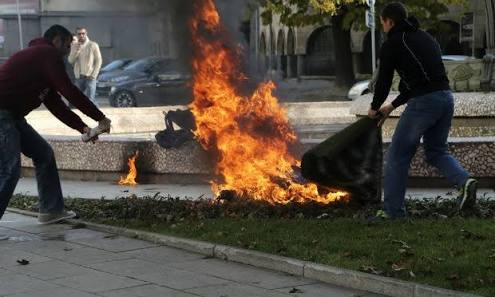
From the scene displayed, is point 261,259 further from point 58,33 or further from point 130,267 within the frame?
point 58,33

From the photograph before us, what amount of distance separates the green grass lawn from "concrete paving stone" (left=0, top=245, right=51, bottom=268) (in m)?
1.04

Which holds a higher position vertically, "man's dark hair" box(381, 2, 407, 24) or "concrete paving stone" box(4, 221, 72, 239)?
"man's dark hair" box(381, 2, 407, 24)

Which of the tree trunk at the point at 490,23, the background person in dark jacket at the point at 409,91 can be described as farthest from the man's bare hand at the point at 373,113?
the tree trunk at the point at 490,23

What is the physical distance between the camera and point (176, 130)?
33.2 feet

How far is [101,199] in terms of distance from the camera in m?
9.12

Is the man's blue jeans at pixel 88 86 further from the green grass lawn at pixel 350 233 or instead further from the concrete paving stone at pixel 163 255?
the concrete paving stone at pixel 163 255

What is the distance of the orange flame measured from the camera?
8266 mm

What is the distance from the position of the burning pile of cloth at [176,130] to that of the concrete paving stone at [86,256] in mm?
3181

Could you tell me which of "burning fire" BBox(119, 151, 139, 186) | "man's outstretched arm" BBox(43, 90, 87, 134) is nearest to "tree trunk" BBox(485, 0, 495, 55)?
"burning fire" BBox(119, 151, 139, 186)

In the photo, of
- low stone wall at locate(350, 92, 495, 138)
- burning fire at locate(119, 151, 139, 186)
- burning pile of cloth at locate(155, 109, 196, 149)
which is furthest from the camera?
low stone wall at locate(350, 92, 495, 138)

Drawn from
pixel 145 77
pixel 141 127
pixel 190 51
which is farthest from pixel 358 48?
pixel 190 51

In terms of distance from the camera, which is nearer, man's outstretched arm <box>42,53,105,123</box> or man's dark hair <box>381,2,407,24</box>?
man's dark hair <box>381,2,407,24</box>

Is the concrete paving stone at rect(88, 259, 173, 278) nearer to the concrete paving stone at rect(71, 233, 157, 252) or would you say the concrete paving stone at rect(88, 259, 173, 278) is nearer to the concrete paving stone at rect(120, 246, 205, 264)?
the concrete paving stone at rect(120, 246, 205, 264)

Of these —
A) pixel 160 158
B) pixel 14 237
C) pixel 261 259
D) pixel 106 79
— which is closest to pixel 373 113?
pixel 261 259
